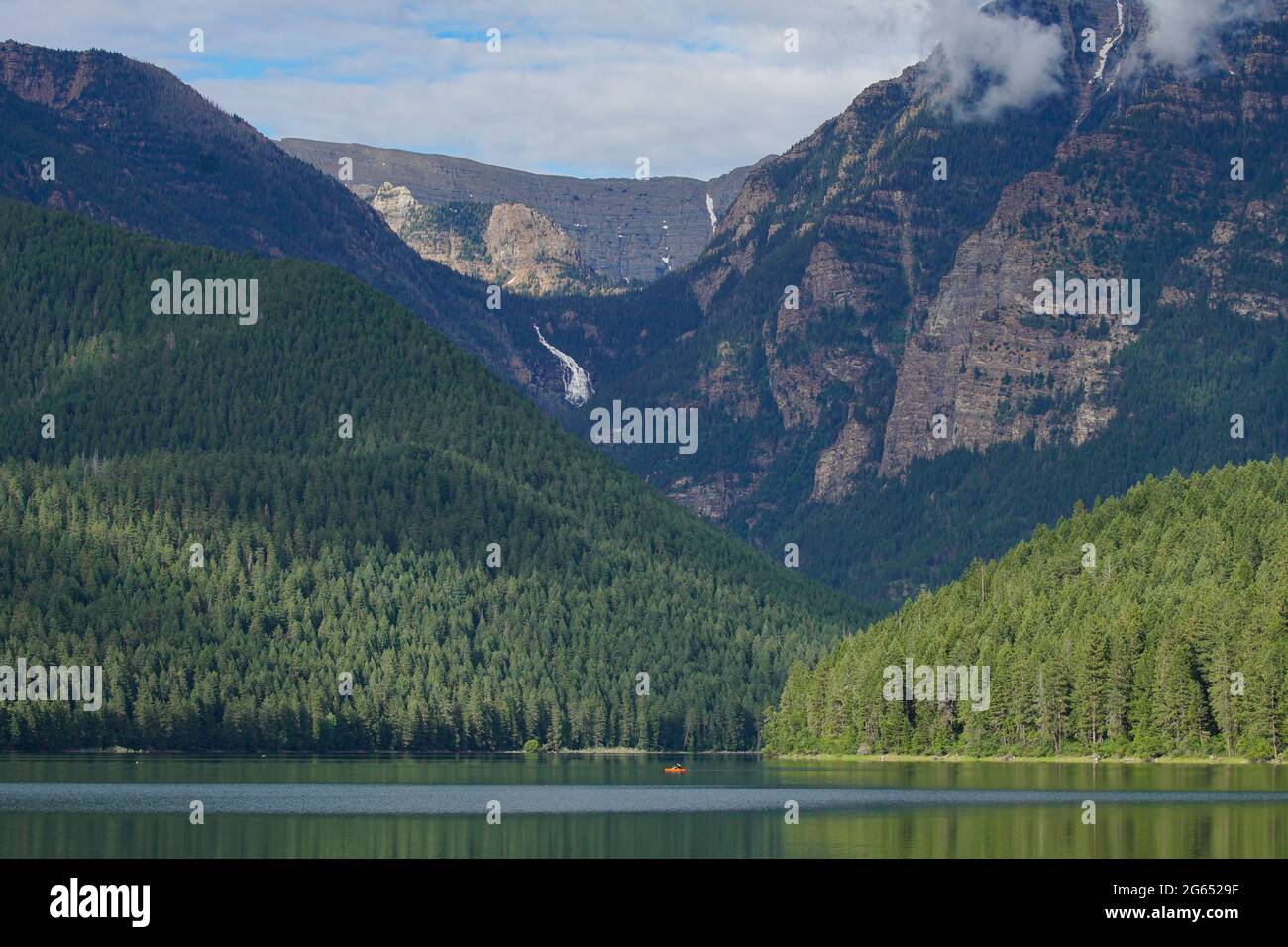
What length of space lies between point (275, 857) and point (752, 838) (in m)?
28.9
